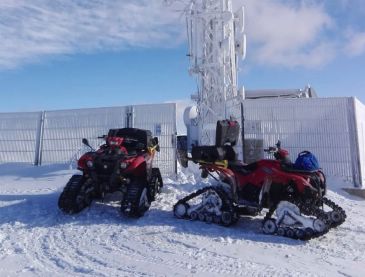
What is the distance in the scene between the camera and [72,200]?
7.17 meters

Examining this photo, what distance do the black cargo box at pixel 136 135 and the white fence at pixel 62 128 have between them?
331cm

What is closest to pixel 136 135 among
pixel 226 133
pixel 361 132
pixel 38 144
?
pixel 226 133

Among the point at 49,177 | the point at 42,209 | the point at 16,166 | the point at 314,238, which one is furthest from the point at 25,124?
the point at 314,238

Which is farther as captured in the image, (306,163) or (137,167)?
(137,167)

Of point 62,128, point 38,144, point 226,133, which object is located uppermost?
point 62,128

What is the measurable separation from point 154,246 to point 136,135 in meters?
3.49

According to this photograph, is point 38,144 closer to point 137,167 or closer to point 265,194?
point 137,167

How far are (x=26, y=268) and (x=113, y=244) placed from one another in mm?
1223

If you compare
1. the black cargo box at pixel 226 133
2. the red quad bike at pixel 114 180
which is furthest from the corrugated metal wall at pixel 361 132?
the red quad bike at pixel 114 180

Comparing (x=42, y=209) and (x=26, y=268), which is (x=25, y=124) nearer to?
(x=42, y=209)

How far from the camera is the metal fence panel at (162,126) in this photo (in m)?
11.9

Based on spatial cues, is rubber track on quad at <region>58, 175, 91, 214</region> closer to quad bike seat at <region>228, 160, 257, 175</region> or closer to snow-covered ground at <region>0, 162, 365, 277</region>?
snow-covered ground at <region>0, 162, 365, 277</region>

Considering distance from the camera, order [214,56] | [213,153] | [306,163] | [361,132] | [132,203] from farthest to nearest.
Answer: [214,56]
[361,132]
[213,153]
[132,203]
[306,163]

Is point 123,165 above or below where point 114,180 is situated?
above
